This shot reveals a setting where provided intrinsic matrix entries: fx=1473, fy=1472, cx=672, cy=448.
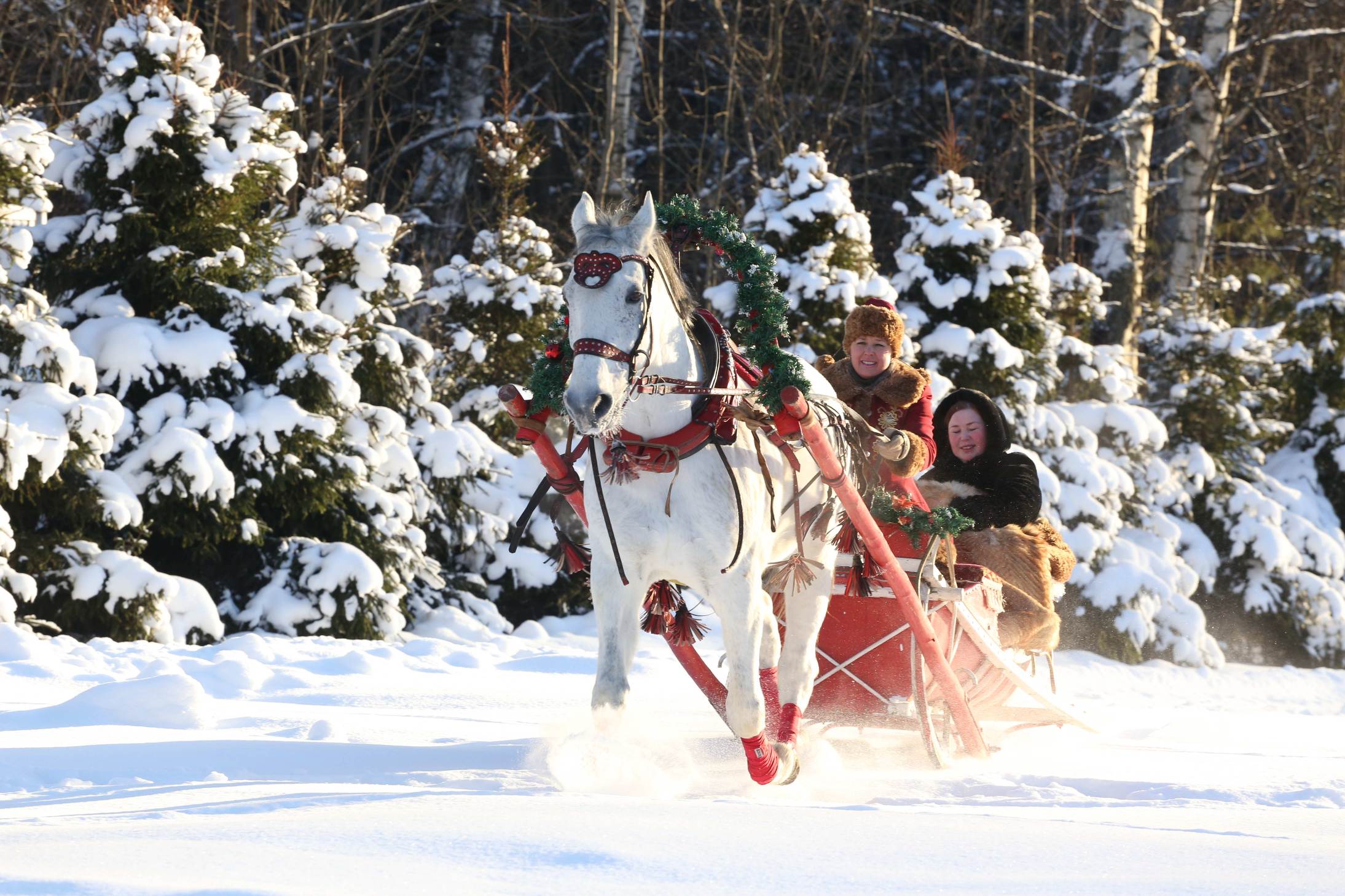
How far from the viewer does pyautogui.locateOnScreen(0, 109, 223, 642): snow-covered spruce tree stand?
7730 mm

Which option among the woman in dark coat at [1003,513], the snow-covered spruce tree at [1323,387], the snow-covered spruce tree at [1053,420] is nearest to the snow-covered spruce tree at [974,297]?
the snow-covered spruce tree at [1053,420]

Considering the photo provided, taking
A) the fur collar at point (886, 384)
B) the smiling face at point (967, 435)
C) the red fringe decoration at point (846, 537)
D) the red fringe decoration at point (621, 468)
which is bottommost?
the red fringe decoration at point (846, 537)

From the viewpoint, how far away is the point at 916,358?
10.9 m

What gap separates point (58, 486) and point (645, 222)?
508cm

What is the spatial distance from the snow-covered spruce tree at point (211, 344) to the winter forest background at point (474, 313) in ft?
0.07

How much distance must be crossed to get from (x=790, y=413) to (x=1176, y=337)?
364 inches

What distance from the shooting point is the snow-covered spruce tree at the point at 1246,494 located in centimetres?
1167

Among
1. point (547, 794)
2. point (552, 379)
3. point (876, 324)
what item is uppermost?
point (876, 324)

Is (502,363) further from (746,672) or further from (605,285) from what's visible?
(605,285)

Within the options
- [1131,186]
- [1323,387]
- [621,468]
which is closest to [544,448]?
Answer: [621,468]

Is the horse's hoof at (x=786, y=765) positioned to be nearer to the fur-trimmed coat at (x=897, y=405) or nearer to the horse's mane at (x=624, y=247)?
the fur-trimmed coat at (x=897, y=405)

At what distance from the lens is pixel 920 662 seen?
5551 mm

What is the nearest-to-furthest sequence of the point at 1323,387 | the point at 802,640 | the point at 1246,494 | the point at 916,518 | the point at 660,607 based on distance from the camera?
the point at 660,607 < the point at 802,640 < the point at 916,518 < the point at 1246,494 < the point at 1323,387

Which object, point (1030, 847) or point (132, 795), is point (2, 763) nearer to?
point (132, 795)
